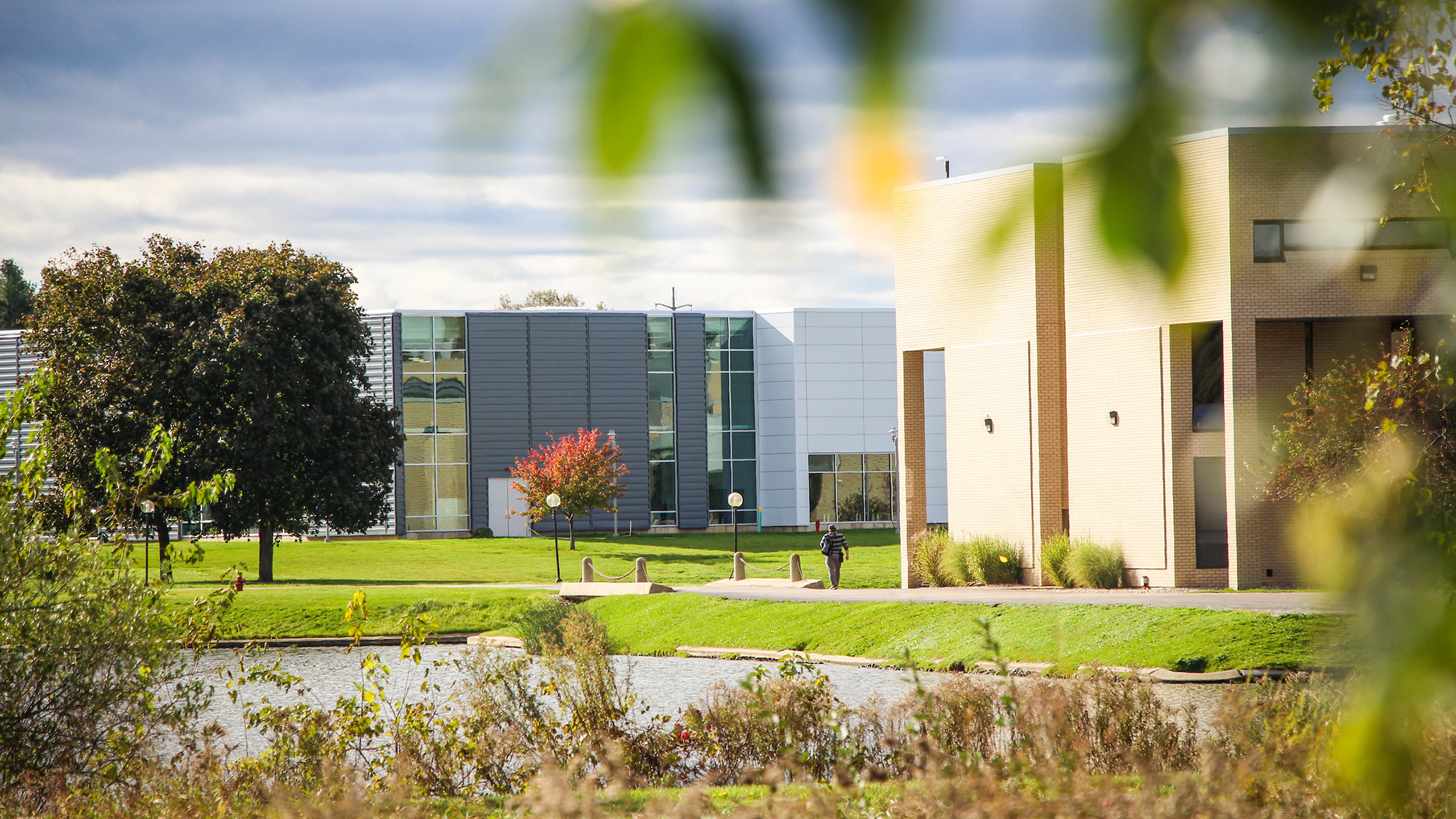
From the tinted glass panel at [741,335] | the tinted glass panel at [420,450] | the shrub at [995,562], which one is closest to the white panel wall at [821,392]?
the tinted glass panel at [741,335]

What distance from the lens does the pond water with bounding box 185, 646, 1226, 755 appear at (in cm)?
1484

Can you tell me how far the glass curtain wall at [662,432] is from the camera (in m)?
55.2

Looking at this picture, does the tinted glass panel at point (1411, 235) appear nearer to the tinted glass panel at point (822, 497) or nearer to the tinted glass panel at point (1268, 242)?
the tinted glass panel at point (1268, 242)

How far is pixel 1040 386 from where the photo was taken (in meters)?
25.7

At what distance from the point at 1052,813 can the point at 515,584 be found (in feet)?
108

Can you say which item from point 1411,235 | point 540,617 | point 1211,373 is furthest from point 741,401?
point 1411,235

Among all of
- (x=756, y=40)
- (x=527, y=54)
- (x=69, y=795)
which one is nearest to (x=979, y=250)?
(x=756, y=40)

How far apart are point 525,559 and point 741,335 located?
1751cm

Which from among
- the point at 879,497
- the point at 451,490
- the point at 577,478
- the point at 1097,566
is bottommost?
the point at 1097,566

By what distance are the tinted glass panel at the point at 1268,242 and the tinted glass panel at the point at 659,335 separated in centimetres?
5215

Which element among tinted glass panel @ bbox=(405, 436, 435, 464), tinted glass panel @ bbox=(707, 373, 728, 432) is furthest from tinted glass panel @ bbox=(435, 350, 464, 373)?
tinted glass panel @ bbox=(707, 373, 728, 432)

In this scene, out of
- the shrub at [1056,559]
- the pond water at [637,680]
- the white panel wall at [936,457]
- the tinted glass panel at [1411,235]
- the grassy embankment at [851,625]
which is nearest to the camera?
the tinted glass panel at [1411,235]

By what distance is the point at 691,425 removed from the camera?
55406 millimetres

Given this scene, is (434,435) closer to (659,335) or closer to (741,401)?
(659,335)
